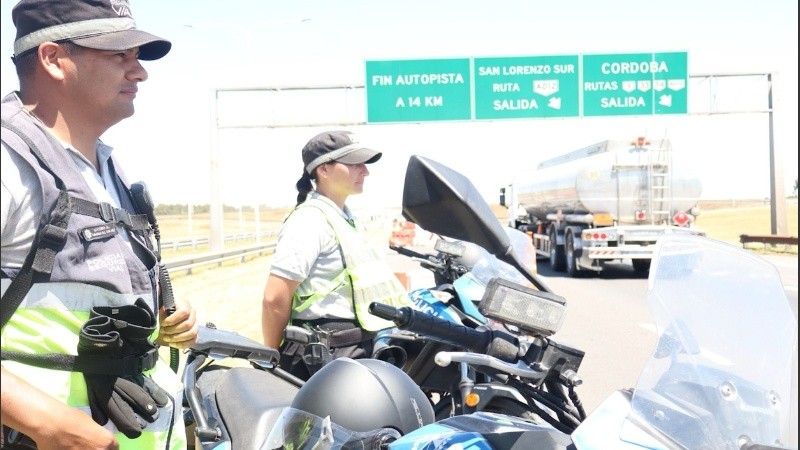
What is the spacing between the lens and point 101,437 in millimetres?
1914

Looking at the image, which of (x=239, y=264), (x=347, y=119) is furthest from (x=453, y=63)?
(x=239, y=264)

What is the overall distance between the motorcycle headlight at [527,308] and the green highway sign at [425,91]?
23809 mm

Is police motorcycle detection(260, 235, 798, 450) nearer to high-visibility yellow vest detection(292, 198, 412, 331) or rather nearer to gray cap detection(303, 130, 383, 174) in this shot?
high-visibility yellow vest detection(292, 198, 412, 331)

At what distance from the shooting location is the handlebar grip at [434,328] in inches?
94.4

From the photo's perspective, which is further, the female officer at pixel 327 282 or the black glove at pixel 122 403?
the female officer at pixel 327 282

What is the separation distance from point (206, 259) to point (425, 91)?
8549 mm

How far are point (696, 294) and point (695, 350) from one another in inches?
5.6

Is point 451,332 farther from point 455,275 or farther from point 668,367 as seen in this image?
point 455,275

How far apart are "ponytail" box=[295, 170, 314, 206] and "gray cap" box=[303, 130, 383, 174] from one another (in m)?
0.06

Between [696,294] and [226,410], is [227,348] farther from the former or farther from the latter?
[696,294]

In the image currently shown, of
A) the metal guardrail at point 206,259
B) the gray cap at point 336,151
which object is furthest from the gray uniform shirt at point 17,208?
the metal guardrail at point 206,259

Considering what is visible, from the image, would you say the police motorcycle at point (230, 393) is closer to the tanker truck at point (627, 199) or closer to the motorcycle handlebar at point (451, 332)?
the motorcycle handlebar at point (451, 332)

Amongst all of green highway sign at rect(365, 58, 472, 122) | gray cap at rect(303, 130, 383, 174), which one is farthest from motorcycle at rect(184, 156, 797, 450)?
green highway sign at rect(365, 58, 472, 122)

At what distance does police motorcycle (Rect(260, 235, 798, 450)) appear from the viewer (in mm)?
1596
